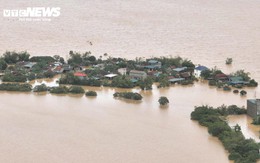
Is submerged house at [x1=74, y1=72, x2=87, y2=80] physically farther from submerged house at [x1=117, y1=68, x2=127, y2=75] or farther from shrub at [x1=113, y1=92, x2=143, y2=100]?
shrub at [x1=113, y1=92, x2=143, y2=100]

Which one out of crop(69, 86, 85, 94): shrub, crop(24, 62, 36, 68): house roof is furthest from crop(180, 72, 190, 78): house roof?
crop(24, 62, 36, 68): house roof

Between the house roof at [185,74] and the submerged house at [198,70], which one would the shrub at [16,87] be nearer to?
the house roof at [185,74]

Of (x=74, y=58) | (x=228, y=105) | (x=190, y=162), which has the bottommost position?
(x=190, y=162)

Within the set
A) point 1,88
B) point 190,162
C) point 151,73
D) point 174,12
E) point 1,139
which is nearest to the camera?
point 190,162

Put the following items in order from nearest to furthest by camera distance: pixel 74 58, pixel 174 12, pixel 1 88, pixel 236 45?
pixel 1 88
pixel 74 58
pixel 236 45
pixel 174 12

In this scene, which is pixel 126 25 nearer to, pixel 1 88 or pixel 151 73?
pixel 151 73

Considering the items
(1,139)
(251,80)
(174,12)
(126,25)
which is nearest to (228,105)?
(251,80)
